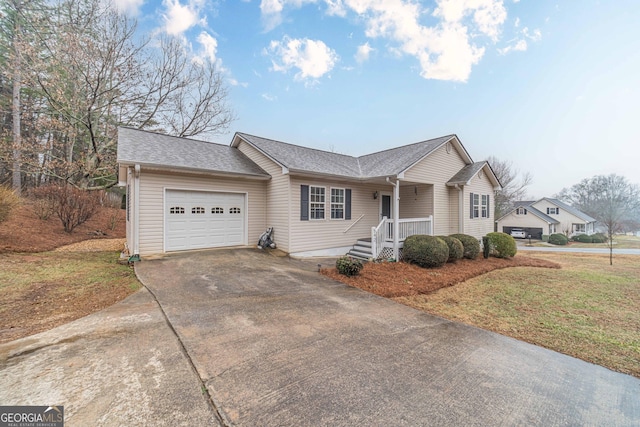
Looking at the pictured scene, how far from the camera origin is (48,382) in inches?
93.7

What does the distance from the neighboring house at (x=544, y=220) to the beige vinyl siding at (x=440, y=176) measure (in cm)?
2912

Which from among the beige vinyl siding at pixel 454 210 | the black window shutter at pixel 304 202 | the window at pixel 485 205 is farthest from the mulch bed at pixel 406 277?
the window at pixel 485 205

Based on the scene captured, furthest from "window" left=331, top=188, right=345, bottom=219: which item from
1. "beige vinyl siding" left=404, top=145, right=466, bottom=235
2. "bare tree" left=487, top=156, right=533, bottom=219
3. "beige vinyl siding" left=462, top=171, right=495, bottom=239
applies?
"bare tree" left=487, top=156, right=533, bottom=219

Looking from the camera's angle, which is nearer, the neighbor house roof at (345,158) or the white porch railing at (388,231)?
the white porch railing at (388,231)

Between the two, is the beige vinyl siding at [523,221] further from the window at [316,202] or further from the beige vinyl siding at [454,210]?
the window at [316,202]

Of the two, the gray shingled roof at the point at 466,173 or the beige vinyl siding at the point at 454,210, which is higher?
the gray shingled roof at the point at 466,173

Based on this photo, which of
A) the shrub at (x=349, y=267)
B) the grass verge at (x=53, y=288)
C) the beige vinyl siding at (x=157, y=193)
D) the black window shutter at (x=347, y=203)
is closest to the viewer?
the grass verge at (x=53, y=288)

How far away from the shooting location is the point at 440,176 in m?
11.7

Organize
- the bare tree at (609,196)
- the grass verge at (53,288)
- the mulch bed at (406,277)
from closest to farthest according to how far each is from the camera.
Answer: the grass verge at (53,288) < the mulch bed at (406,277) < the bare tree at (609,196)

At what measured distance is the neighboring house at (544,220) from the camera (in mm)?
35031

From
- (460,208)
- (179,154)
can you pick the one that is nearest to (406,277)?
(460,208)

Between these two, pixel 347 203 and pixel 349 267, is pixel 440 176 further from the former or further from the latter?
pixel 349 267

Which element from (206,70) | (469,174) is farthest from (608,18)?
(206,70)

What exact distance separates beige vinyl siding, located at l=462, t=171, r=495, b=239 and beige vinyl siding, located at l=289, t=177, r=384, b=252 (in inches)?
166
